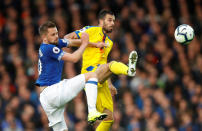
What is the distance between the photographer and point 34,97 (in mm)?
14820

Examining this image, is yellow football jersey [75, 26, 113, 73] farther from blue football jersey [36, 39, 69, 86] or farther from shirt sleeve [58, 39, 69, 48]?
blue football jersey [36, 39, 69, 86]

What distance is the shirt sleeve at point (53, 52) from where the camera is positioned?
8.43m

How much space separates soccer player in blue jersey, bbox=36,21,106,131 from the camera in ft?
27.6

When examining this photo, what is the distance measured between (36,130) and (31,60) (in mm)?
2790

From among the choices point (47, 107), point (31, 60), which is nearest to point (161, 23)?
point (31, 60)

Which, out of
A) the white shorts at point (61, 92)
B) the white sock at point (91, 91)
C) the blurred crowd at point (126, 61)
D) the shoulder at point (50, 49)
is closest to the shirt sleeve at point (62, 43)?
the shoulder at point (50, 49)

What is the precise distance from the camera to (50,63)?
338 inches

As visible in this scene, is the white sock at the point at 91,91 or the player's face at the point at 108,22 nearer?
the white sock at the point at 91,91

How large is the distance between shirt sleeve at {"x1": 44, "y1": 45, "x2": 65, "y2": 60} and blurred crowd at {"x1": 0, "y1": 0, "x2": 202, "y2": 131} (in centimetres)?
489

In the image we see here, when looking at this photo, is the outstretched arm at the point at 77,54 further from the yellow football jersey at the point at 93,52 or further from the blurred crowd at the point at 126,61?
the blurred crowd at the point at 126,61

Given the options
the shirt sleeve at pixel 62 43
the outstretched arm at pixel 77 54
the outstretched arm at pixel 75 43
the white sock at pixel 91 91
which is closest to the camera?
the outstretched arm at pixel 77 54

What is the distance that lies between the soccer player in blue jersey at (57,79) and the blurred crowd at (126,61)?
4693mm

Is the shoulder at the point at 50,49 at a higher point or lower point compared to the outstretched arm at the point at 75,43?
lower

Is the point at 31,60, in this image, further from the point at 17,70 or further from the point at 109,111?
the point at 109,111
